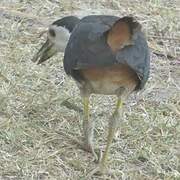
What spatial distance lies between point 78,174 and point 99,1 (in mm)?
2200

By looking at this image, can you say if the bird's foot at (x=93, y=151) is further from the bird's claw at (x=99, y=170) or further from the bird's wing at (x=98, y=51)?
the bird's wing at (x=98, y=51)

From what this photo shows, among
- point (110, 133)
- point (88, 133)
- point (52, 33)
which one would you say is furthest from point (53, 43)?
point (110, 133)

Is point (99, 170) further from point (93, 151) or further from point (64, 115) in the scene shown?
point (64, 115)

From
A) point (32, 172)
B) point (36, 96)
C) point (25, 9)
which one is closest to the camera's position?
point (32, 172)

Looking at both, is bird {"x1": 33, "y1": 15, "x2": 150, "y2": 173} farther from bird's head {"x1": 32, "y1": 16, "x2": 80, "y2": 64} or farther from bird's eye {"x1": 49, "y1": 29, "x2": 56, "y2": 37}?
bird's eye {"x1": 49, "y1": 29, "x2": 56, "y2": 37}

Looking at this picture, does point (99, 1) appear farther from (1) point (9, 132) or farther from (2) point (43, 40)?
(1) point (9, 132)

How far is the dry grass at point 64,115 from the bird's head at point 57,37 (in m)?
0.11

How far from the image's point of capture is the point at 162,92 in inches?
169

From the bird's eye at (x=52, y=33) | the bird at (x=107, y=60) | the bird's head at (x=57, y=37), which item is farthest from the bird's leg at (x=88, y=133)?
the bird's eye at (x=52, y=33)

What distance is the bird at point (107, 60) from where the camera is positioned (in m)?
3.19

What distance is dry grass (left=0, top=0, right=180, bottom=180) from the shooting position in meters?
3.50

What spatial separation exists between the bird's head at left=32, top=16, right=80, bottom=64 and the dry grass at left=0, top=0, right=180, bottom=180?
110mm

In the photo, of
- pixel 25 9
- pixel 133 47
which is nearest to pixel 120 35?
pixel 133 47

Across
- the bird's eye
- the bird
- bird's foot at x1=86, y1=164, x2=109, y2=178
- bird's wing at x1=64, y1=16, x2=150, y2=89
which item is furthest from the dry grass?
bird's wing at x1=64, y1=16, x2=150, y2=89
